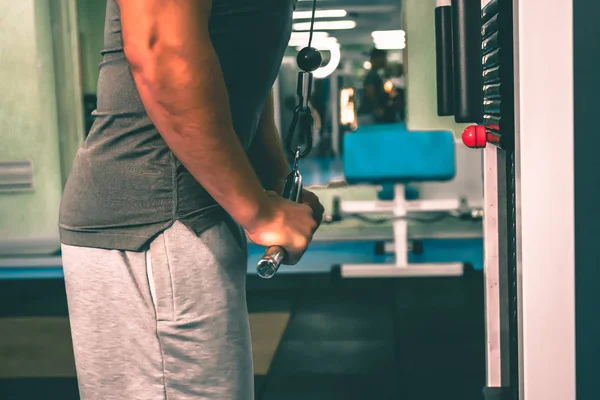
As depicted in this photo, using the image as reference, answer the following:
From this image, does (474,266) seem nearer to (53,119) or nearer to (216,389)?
(53,119)

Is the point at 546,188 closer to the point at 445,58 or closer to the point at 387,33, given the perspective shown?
the point at 445,58

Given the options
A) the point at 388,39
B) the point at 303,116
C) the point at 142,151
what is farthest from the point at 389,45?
the point at 142,151

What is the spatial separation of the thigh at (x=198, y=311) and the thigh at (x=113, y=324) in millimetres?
18

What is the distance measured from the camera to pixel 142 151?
0.85 meters

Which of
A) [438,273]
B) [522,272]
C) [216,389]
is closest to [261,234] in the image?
[216,389]

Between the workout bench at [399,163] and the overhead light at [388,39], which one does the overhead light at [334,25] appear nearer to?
the overhead light at [388,39]

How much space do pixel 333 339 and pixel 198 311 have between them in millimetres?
2672

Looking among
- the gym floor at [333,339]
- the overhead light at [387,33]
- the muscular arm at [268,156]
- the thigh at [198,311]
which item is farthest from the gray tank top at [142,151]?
the overhead light at [387,33]

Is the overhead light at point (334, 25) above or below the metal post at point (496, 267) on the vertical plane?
above

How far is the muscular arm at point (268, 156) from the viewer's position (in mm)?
1100

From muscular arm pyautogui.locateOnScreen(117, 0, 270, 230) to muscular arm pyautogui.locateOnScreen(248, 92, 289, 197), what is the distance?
0.98 ft

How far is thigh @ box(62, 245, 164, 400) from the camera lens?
2.92ft

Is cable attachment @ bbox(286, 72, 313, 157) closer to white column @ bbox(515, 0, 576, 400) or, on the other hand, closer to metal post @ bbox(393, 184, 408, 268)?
white column @ bbox(515, 0, 576, 400)

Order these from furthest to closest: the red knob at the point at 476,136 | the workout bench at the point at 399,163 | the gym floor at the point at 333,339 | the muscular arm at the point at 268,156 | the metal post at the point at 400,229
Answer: the metal post at the point at 400,229 → the workout bench at the point at 399,163 → the gym floor at the point at 333,339 → the red knob at the point at 476,136 → the muscular arm at the point at 268,156
